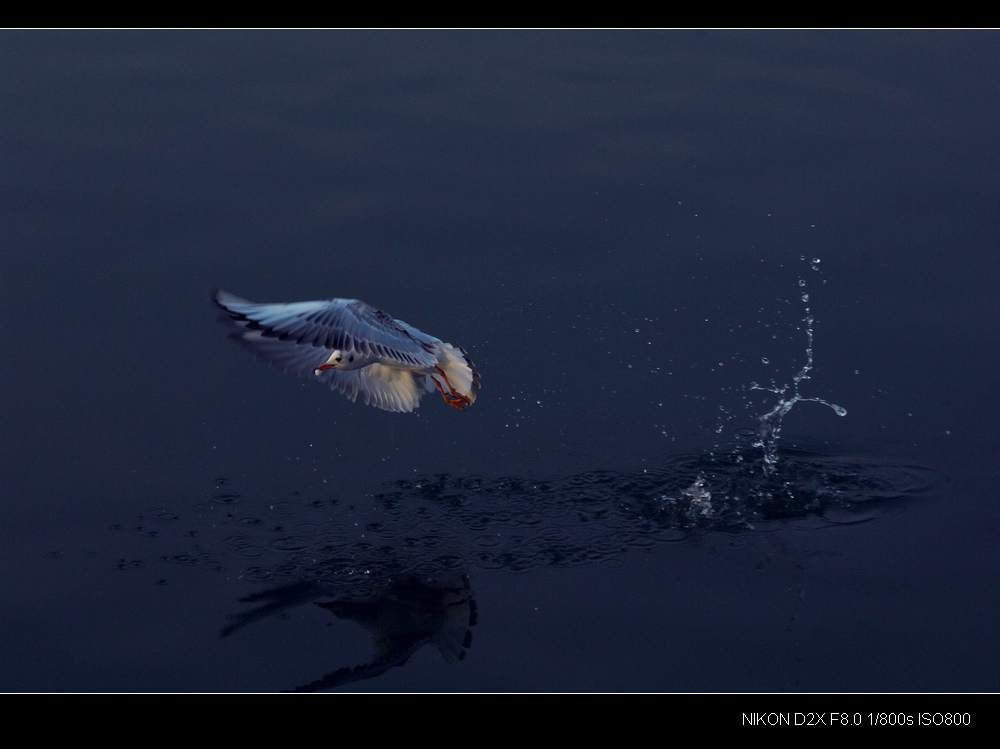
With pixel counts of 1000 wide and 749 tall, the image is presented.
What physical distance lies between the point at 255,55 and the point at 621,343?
21.3 ft

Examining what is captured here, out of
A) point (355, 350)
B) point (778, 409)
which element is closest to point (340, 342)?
point (355, 350)

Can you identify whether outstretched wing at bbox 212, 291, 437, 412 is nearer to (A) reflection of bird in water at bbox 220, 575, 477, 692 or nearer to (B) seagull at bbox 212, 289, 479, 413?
(B) seagull at bbox 212, 289, 479, 413

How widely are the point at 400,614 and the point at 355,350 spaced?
1798 mm

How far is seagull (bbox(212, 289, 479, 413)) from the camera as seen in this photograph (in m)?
8.73

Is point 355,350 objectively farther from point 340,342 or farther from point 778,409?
point 778,409

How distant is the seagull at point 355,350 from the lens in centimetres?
873

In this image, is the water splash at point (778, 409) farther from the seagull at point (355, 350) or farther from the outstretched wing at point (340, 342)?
the outstretched wing at point (340, 342)

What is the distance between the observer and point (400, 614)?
8.80m

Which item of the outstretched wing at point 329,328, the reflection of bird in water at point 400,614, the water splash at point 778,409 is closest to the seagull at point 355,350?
the outstretched wing at point 329,328

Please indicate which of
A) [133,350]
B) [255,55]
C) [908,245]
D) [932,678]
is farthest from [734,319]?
[255,55]

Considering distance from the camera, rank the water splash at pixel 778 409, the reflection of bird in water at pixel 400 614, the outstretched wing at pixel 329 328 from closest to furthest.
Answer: the reflection of bird in water at pixel 400 614 → the outstretched wing at pixel 329 328 → the water splash at pixel 778 409

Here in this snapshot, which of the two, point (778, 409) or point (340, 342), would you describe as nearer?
point (340, 342)

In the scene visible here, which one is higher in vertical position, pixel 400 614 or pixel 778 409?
pixel 778 409

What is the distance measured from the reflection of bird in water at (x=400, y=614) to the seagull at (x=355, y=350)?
160 centimetres
